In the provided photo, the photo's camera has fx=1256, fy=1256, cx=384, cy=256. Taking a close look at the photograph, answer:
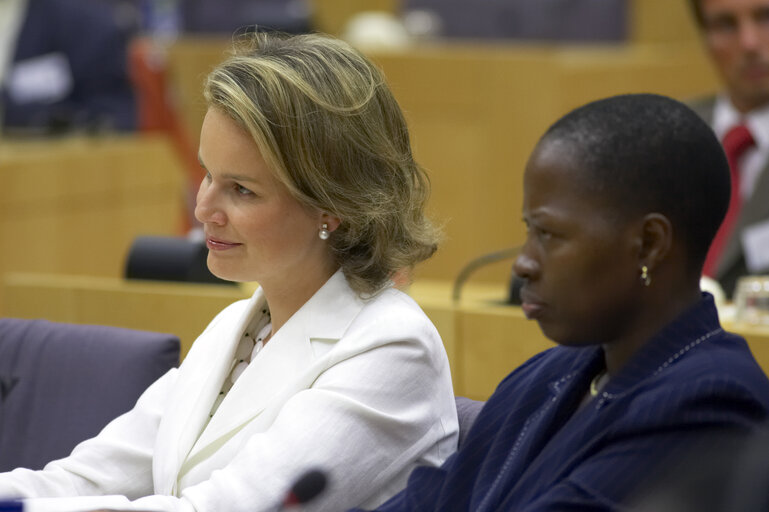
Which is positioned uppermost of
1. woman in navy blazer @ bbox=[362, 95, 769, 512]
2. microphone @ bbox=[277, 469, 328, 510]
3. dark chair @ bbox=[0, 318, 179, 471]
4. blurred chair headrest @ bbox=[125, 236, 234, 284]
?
woman in navy blazer @ bbox=[362, 95, 769, 512]

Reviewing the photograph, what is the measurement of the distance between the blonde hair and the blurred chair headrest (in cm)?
109

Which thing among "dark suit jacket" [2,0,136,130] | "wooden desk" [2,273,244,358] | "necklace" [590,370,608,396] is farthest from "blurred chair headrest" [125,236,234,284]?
"dark suit jacket" [2,0,136,130]

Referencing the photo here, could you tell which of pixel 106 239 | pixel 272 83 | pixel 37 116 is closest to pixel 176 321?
pixel 272 83

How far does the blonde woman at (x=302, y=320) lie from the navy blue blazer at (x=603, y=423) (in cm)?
18

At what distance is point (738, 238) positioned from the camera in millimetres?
3389

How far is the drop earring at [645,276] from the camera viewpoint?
54.5 inches

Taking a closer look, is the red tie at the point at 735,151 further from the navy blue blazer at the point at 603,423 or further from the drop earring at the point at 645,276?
the drop earring at the point at 645,276

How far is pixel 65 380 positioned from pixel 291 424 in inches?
32.6

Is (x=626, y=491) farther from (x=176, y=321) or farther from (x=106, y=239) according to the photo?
(x=106, y=239)

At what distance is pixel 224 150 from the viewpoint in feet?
6.11

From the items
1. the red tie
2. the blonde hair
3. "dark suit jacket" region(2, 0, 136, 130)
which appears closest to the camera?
the blonde hair

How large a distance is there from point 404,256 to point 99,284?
1.34 metres

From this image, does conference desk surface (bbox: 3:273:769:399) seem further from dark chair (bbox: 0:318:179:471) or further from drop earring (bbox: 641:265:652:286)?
drop earring (bbox: 641:265:652:286)

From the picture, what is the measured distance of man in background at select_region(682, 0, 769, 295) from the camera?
3.40 m
